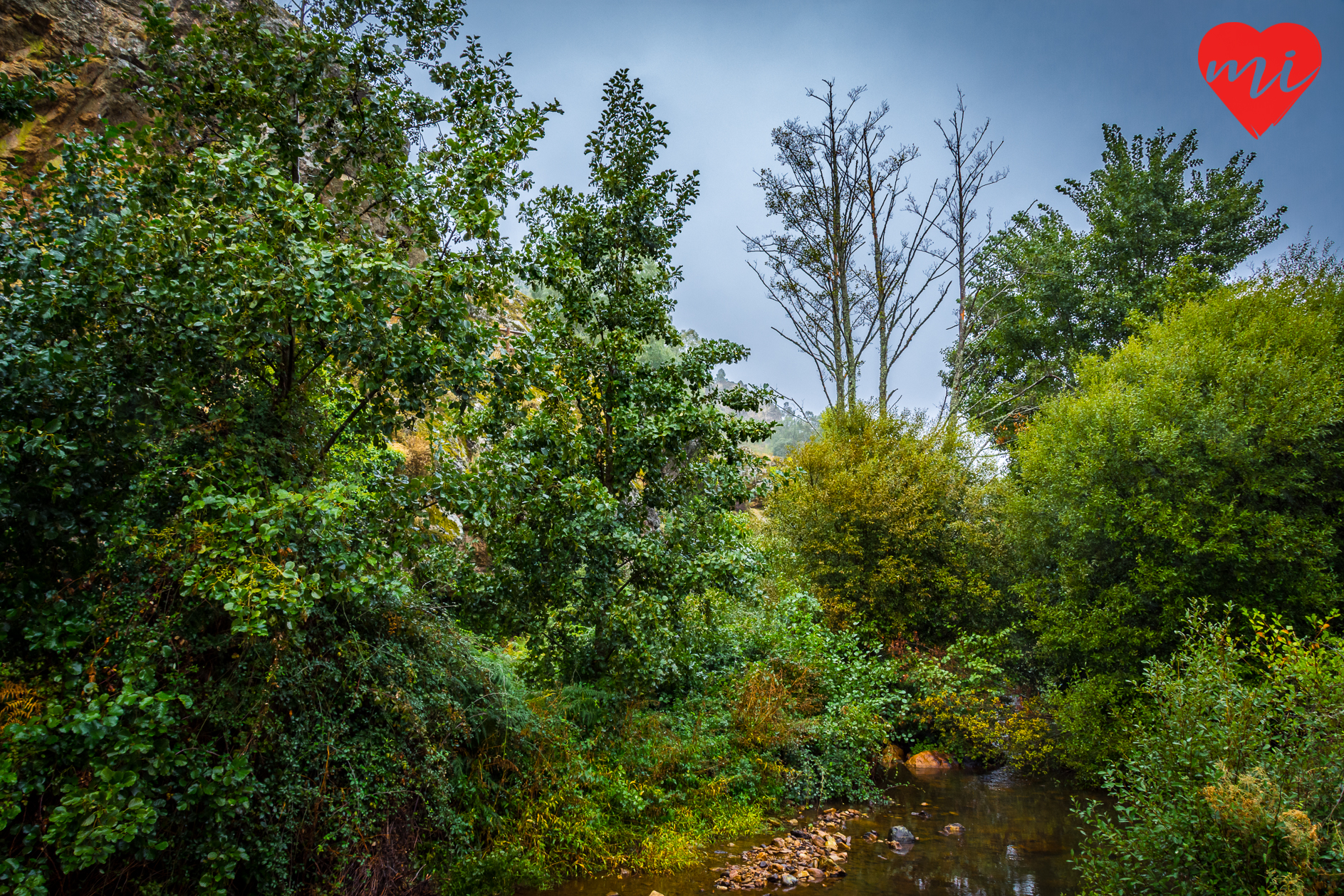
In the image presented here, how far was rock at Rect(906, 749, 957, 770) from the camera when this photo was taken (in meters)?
10.8

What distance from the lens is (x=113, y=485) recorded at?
368 centimetres

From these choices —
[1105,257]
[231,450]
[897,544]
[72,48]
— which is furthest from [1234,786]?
[1105,257]

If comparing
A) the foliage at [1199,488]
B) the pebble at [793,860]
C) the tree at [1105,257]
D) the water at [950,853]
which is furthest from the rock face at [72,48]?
the tree at [1105,257]

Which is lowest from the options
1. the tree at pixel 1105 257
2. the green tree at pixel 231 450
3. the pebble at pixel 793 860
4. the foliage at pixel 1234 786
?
the pebble at pixel 793 860

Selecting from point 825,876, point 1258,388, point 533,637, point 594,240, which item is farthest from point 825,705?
point 1258,388

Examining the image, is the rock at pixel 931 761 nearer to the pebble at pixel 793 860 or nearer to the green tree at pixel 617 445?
the pebble at pixel 793 860

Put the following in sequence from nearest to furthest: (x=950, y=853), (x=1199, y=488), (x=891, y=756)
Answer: (x=950, y=853)
(x=1199, y=488)
(x=891, y=756)

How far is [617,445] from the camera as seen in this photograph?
6.79 meters

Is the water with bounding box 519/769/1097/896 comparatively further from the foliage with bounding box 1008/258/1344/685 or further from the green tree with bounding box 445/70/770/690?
the foliage with bounding box 1008/258/1344/685

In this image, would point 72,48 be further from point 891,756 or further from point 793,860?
point 891,756

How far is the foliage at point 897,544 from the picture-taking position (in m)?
12.5

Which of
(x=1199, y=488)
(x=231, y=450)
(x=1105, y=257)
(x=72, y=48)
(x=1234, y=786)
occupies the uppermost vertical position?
(x=1105, y=257)

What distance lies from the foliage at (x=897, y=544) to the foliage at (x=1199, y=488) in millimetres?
1749

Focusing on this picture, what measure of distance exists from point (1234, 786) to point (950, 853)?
13.8 feet
